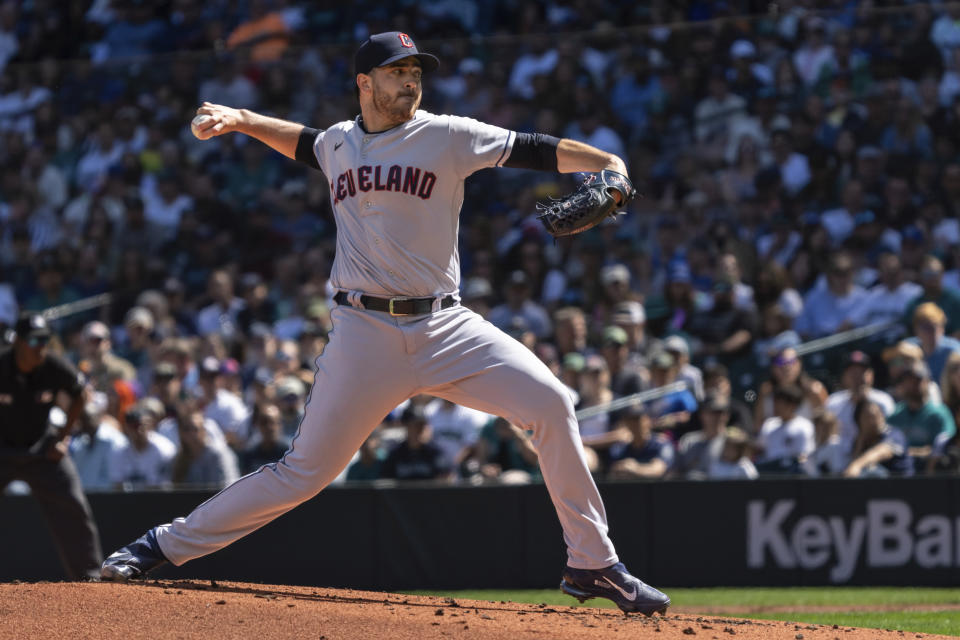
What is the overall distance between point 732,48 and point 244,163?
513cm

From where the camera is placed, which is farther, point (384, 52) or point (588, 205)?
point (384, 52)

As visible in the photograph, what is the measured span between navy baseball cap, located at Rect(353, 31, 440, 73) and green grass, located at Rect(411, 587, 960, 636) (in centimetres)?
417

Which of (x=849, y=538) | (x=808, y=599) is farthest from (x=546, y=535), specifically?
(x=849, y=538)

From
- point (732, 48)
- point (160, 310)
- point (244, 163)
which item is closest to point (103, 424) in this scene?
point (160, 310)

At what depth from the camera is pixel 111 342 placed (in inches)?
554

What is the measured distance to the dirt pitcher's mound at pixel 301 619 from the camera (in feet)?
16.2

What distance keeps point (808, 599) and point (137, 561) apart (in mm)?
5337

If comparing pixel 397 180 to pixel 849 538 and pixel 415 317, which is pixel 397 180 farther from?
pixel 849 538

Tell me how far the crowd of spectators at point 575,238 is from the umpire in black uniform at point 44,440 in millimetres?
2785

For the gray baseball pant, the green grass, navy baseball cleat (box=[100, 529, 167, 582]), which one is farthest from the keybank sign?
navy baseball cleat (box=[100, 529, 167, 582])

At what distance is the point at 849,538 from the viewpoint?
32.7 feet

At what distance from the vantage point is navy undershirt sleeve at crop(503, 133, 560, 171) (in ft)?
17.3

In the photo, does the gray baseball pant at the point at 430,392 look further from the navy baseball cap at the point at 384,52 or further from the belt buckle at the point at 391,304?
the navy baseball cap at the point at 384,52

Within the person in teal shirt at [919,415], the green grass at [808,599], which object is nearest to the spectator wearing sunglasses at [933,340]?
the person in teal shirt at [919,415]
